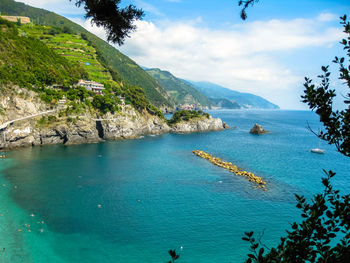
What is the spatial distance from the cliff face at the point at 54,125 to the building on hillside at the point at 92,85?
45.7 ft

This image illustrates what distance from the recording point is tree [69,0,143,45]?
1062 centimetres

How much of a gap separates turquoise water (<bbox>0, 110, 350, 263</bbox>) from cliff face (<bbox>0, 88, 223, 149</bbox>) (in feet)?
16.1

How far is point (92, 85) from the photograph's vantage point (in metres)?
80.8

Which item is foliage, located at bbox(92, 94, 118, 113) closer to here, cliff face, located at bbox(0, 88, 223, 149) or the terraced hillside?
cliff face, located at bbox(0, 88, 223, 149)

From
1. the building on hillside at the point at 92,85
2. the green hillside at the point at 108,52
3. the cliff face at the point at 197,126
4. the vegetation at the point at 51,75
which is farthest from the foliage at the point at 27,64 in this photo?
the green hillside at the point at 108,52

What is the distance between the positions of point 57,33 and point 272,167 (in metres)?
127

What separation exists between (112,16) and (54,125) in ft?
190

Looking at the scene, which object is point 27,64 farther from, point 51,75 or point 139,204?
point 139,204

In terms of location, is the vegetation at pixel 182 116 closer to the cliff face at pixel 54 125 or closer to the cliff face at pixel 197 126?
the cliff face at pixel 197 126

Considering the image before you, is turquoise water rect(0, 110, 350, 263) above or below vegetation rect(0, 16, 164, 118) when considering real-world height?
below

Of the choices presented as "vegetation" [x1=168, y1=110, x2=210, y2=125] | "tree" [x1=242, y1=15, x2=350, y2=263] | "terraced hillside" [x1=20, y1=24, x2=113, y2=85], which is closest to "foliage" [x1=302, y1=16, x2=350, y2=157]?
"tree" [x1=242, y1=15, x2=350, y2=263]

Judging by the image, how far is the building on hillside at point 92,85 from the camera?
77850mm

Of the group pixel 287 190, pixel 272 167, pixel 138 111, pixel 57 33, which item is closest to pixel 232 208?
pixel 287 190

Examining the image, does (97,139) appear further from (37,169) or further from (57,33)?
(57,33)
